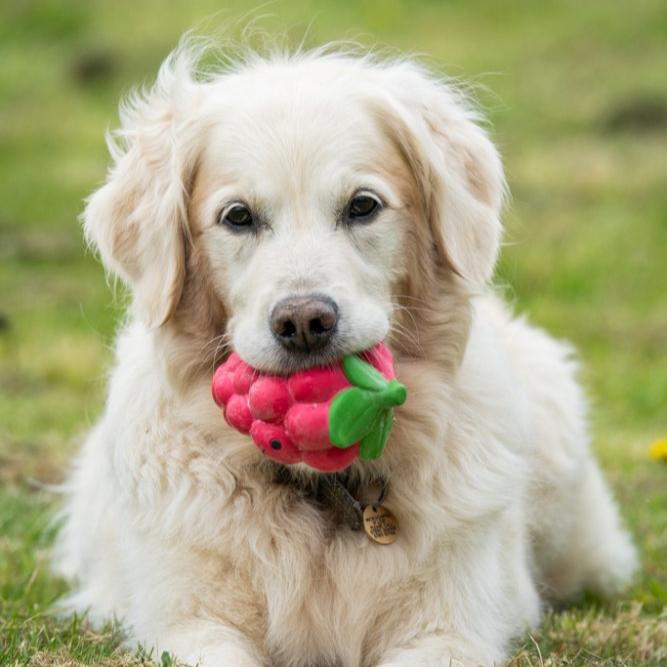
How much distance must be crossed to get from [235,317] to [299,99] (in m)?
0.73

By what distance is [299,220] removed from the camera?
431 cm

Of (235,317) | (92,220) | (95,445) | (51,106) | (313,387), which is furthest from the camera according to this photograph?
(51,106)

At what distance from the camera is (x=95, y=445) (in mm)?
5645

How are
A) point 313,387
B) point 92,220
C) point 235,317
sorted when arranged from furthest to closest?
point 92,220 < point 235,317 < point 313,387

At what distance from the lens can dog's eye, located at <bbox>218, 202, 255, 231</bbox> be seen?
14.4ft

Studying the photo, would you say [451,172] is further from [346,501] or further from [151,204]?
[346,501]

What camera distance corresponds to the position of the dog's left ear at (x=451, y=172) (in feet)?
15.2

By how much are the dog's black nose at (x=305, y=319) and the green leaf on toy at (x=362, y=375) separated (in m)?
0.09

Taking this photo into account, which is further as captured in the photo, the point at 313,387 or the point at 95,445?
the point at 95,445

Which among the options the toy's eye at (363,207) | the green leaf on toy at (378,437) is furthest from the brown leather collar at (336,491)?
the toy's eye at (363,207)

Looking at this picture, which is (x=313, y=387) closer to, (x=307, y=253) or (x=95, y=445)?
(x=307, y=253)

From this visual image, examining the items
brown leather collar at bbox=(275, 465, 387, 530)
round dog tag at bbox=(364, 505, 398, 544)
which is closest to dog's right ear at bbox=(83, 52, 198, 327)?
brown leather collar at bbox=(275, 465, 387, 530)

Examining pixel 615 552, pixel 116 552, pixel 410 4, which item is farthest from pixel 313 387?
pixel 410 4

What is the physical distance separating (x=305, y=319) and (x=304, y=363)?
153 mm
